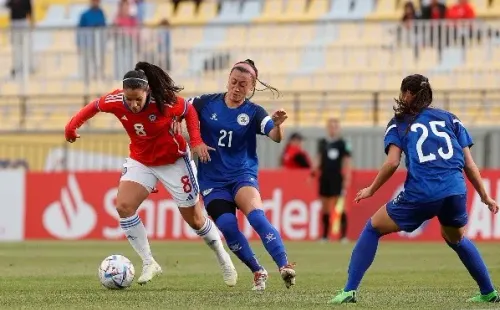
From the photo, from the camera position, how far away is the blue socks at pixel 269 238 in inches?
481

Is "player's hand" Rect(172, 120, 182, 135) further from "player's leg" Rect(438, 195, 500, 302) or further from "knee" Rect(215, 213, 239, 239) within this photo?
"player's leg" Rect(438, 195, 500, 302)

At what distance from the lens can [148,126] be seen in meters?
12.9

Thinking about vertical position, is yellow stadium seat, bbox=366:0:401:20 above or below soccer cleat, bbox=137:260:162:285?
above

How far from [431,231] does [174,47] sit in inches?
292

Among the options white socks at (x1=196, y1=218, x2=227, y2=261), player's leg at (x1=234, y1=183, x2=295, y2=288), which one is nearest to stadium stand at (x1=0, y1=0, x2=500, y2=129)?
white socks at (x1=196, y1=218, x2=227, y2=261)

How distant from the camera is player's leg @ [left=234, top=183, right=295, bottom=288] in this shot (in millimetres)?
12031

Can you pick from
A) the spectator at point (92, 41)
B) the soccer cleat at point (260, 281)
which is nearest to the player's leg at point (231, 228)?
the soccer cleat at point (260, 281)

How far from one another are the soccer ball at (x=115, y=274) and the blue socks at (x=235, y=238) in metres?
0.96

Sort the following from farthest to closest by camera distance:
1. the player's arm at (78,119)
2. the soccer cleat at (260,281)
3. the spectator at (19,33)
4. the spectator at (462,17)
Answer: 1. the spectator at (19,33)
2. the spectator at (462,17)
3. the player's arm at (78,119)
4. the soccer cleat at (260,281)

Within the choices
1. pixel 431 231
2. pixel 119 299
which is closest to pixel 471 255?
pixel 119 299

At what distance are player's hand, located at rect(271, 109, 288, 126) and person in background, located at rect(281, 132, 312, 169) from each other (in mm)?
12504

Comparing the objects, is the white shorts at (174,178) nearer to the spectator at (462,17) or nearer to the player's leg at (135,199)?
the player's leg at (135,199)

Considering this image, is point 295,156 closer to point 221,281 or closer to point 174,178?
point 221,281

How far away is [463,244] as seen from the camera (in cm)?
1133
